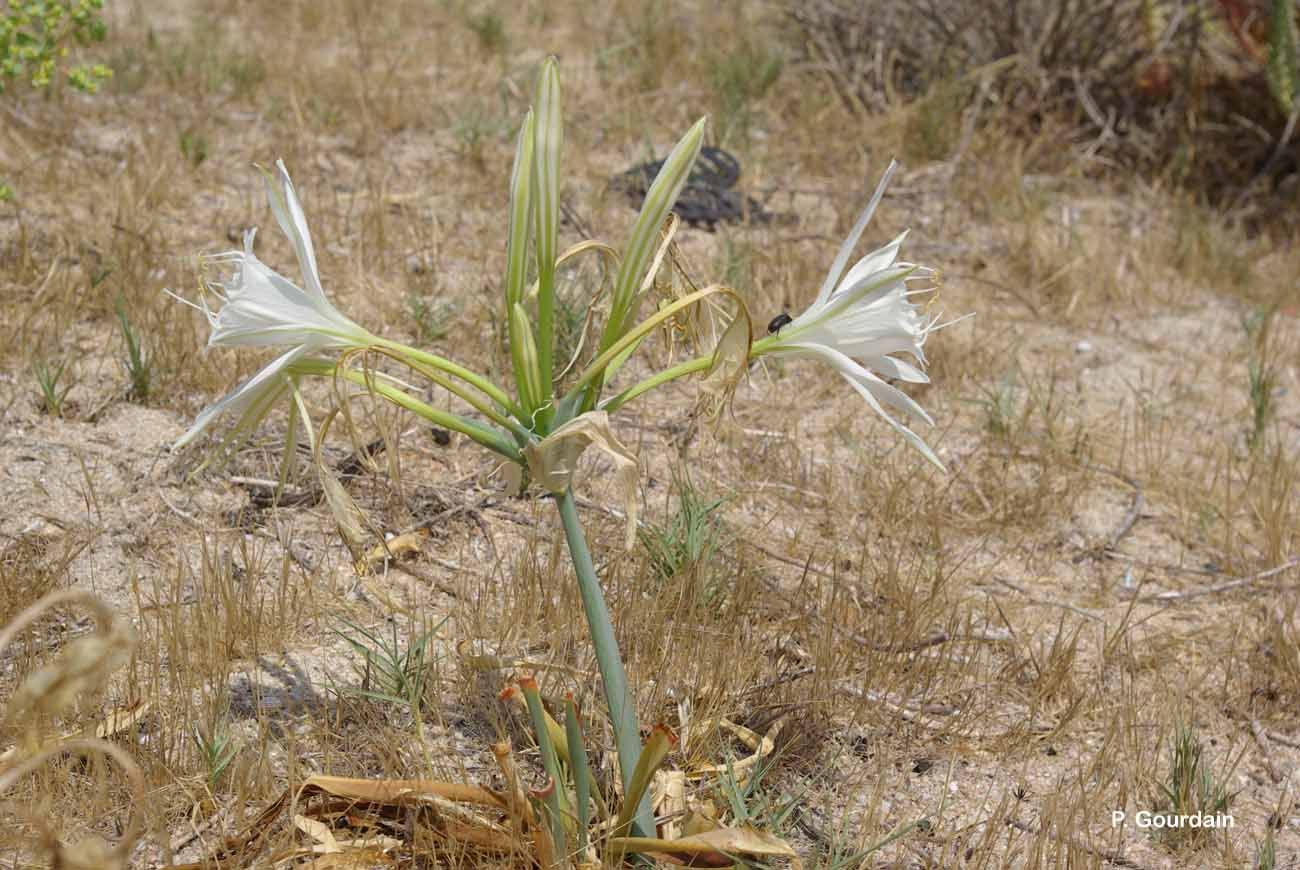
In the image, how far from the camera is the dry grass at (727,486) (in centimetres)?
226

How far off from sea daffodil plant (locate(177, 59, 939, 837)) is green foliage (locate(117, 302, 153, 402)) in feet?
5.26

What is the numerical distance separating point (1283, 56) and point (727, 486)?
316 cm

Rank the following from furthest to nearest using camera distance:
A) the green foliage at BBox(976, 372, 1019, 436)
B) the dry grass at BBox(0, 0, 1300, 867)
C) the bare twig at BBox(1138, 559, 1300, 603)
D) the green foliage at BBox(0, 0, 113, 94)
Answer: the green foliage at BBox(976, 372, 1019, 436) < the green foliage at BBox(0, 0, 113, 94) < the bare twig at BBox(1138, 559, 1300, 603) < the dry grass at BBox(0, 0, 1300, 867)

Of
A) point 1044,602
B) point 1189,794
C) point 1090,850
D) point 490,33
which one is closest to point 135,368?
point 1044,602

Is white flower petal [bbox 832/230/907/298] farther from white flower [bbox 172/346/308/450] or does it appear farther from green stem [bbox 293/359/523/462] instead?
white flower [bbox 172/346/308/450]

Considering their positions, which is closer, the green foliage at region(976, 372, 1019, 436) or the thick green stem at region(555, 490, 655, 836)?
the thick green stem at region(555, 490, 655, 836)

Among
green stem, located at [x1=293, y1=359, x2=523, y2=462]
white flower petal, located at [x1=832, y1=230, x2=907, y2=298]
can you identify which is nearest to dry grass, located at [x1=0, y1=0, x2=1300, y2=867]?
green stem, located at [x1=293, y1=359, x2=523, y2=462]

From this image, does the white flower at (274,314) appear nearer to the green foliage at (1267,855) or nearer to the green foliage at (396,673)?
the green foliage at (396,673)

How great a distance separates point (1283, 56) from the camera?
4859 millimetres

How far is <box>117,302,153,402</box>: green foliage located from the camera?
3.07 metres

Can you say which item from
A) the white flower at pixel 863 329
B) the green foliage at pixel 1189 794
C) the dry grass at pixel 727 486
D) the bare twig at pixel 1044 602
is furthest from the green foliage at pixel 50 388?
the green foliage at pixel 1189 794

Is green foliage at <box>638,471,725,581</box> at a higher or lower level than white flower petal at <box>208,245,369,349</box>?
lower

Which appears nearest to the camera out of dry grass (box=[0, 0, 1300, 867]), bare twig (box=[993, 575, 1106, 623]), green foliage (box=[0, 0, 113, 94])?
dry grass (box=[0, 0, 1300, 867])

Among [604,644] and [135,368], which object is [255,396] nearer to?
[604,644]
